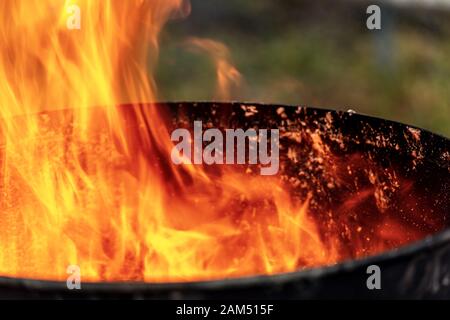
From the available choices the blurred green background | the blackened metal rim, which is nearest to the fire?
the blackened metal rim

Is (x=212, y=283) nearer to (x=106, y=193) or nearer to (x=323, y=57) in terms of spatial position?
(x=106, y=193)

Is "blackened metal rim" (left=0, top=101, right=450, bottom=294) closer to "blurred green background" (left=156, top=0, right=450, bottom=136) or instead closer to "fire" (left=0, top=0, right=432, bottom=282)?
"fire" (left=0, top=0, right=432, bottom=282)

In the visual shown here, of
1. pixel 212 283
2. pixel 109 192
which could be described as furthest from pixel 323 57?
pixel 212 283

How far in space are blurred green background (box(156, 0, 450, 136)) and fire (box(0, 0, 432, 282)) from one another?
2.55 m

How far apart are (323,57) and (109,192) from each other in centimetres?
368

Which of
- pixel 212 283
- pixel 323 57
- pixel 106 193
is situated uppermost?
pixel 323 57

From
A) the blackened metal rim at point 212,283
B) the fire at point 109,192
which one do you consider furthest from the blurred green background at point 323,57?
the blackened metal rim at point 212,283

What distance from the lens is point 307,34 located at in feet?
20.9

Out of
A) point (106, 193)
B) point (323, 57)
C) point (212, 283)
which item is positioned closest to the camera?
point (212, 283)

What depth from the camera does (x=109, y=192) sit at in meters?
2.62

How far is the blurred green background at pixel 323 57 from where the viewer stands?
17.4 feet

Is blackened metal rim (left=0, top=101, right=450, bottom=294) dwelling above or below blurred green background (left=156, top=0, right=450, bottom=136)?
below

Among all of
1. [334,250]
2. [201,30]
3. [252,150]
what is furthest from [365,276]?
[201,30]

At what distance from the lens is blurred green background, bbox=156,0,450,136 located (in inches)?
208
